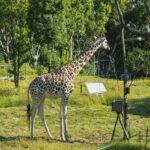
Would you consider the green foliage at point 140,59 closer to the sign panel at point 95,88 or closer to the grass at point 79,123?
the grass at point 79,123

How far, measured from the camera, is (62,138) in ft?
22.0

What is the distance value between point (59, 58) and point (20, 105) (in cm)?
565

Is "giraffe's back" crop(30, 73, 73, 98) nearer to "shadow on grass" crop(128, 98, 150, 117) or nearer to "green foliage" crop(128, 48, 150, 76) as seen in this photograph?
"green foliage" crop(128, 48, 150, 76)

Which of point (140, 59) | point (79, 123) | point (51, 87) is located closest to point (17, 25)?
point (79, 123)

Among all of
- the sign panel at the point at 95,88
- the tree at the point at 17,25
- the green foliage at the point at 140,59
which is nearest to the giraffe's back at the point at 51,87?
the green foliage at the point at 140,59

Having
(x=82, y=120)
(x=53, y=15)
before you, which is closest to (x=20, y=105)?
(x=82, y=120)

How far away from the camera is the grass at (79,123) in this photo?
614cm

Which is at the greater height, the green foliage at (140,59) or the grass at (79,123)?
the green foliage at (140,59)

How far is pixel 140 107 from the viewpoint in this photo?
1109cm

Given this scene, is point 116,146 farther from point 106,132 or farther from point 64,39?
point 64,39

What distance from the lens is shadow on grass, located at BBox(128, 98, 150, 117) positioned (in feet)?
33.5

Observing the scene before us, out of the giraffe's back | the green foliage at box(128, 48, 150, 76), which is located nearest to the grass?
the giraffe's back

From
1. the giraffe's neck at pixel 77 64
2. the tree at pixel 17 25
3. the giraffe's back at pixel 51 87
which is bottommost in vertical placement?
the giraffe's back at pixel 51 87

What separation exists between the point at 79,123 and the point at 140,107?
11.5ft
